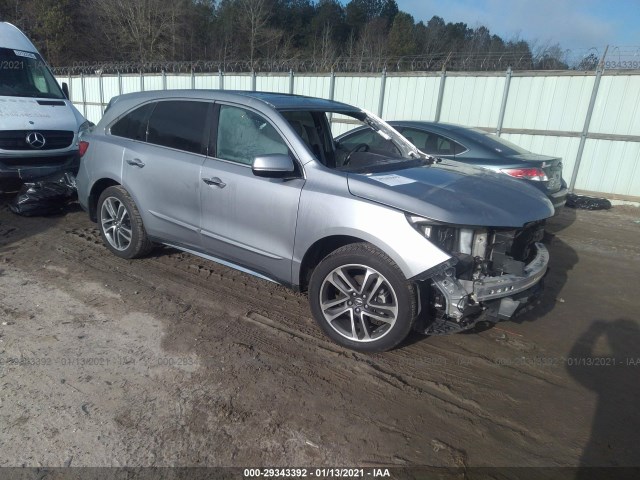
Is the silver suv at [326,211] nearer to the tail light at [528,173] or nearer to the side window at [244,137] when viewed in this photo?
the side window at [244,137]

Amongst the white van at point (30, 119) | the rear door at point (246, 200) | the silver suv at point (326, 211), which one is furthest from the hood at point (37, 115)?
the rear door at point (246, 200)

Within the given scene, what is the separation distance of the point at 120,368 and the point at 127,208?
7.01 feet

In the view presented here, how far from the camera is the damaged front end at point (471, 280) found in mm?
2984

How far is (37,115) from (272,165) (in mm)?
5325

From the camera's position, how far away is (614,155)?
972 centimetres

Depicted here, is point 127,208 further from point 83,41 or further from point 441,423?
point 83,41

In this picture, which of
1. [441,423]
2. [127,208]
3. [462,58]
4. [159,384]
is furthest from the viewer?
[462,58]

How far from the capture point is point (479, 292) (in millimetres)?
2996

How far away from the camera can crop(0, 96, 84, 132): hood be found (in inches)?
253

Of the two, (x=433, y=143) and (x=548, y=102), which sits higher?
(x=548, y=102)

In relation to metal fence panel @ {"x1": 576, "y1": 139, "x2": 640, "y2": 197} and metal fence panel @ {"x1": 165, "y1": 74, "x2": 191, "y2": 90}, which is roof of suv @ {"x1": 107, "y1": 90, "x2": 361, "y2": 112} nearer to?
metal fence panel @ {"x1": 576, "y1": 139, "x2": 640, "y2": 197}

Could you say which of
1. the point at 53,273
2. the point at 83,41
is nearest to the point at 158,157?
the point at 53,273

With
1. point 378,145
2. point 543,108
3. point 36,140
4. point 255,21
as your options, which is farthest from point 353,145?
point 255,21

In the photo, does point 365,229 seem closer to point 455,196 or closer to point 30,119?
point 455,196
